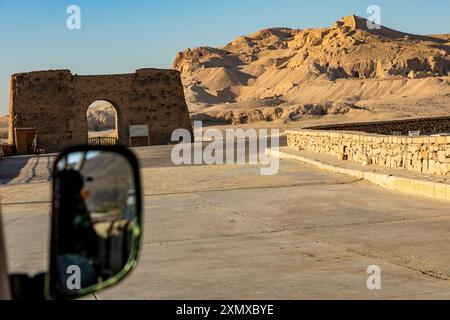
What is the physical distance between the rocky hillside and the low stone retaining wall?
3171 centimetres

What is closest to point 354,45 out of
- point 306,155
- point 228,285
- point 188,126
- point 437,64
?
point 437,64

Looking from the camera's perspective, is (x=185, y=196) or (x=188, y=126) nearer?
(x=185, y=196)

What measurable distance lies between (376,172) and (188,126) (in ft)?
84.3

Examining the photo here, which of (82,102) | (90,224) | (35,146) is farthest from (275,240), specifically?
(82,102)

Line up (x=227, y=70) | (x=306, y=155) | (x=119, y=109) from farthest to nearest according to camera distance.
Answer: (x=227, y=70)
(x=119, y=109)
(x=306, y=155)

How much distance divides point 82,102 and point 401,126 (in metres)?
17.7

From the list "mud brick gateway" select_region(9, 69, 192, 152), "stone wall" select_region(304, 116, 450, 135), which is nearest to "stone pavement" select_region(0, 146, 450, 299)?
"stone wall" select_region(304, 116, 450, 135)

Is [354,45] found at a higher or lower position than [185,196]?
higher

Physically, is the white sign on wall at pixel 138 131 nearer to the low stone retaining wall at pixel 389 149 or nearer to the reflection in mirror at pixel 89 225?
the low stone retaining wall at pixel 389 149

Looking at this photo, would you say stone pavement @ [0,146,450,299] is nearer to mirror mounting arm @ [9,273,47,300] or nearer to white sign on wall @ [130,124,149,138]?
mirror mounting arm @ [9,273,47,300]

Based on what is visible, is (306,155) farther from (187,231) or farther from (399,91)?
(399,91)

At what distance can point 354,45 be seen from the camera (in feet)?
341

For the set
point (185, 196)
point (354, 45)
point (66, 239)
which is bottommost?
point (185, 196)

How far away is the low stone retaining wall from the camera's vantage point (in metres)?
14.2
